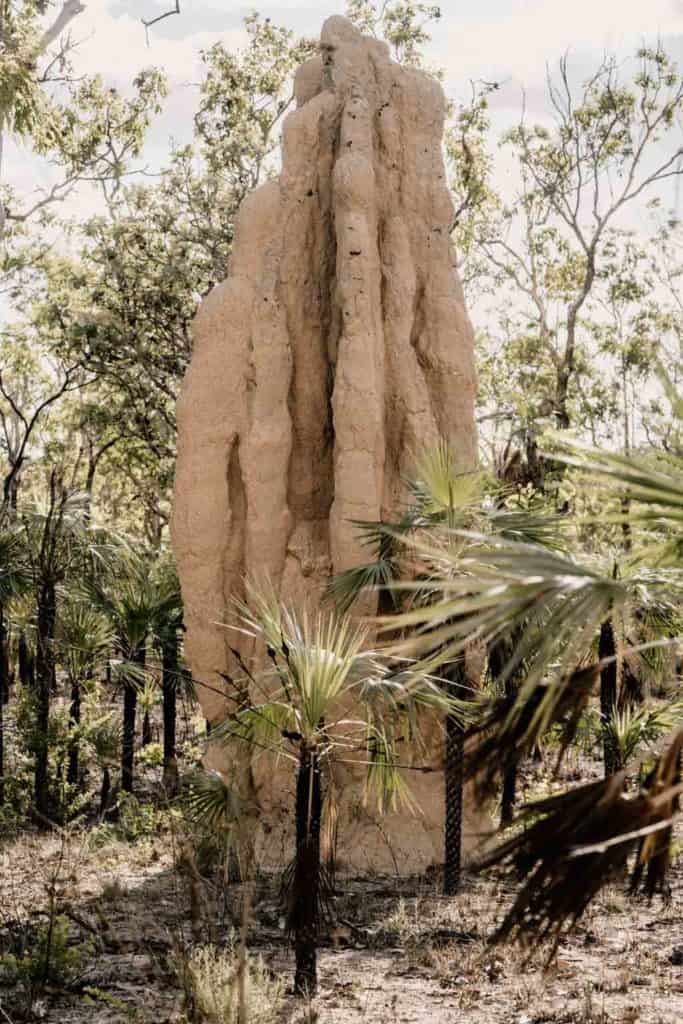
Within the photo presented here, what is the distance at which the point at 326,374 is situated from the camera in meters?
13.2

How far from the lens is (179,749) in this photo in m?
18.2

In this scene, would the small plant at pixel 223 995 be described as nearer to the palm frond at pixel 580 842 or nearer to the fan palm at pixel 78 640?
the palm frond at pixel 580 842

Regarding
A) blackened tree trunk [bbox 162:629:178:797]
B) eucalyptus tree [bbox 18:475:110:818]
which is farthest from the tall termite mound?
blackened tree trunk [bbox 162:629:178:797]

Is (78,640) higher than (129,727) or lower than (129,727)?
higher

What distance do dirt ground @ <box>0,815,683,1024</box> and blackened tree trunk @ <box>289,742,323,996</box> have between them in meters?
0.19

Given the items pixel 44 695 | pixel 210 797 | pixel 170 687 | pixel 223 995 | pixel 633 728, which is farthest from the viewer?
pixel 170 687

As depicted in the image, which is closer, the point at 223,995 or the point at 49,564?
the point at 223,995

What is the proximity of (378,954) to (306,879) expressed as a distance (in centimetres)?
171

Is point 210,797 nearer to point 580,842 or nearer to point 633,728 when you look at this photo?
point 580,842

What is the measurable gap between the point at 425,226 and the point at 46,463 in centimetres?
1845

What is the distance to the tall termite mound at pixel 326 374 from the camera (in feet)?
40.9

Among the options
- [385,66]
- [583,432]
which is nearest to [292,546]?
[385,66]

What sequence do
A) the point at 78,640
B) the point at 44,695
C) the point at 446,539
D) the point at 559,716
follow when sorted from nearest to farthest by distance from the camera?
the point at 559,716, the point at 446,539, the point at 44,695, the point at 78,640

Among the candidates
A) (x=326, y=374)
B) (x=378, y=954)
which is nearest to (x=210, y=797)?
(x=378, y=954)
